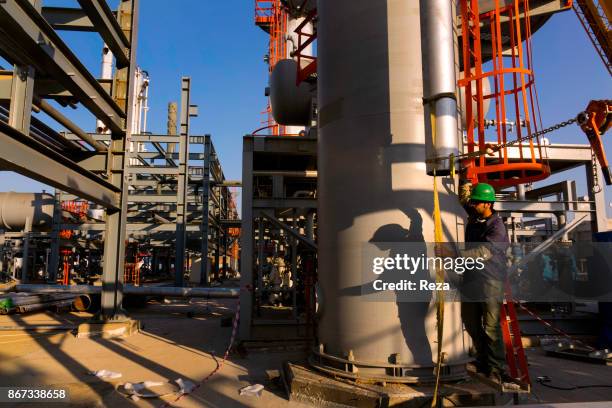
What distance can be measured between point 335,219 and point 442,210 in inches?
45.3

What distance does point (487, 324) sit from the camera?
13.7 feet

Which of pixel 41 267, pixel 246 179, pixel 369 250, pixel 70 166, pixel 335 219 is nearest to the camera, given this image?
pixel 369 250

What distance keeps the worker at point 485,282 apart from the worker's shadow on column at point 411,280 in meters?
0.33

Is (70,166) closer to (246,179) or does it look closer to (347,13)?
(246,179)

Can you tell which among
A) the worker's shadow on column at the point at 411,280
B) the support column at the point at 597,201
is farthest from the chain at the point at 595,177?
the worker's shadow on column at the point at 411,280

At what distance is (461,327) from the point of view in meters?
4.58

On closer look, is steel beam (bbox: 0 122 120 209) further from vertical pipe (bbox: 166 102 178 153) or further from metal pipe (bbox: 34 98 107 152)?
vertical pipe (bbox: 166 102 178 153)

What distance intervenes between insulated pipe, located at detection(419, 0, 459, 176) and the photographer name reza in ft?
3.08

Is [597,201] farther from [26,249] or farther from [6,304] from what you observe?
[26,249]

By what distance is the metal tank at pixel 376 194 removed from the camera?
4.35m

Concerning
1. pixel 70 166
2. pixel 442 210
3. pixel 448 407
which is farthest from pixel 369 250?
pixel 70 166

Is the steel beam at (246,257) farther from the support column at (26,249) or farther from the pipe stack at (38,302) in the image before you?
the support column at (26,249)

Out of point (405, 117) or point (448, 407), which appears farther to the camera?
point (405, 117)

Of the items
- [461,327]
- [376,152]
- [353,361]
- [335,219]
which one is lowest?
[353,361]
